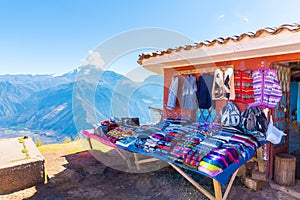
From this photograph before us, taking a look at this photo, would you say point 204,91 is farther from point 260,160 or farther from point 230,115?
point 260,160

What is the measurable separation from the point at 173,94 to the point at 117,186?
2.65 meters

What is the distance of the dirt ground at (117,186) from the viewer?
2932mm

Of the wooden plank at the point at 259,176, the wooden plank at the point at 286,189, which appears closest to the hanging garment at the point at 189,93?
the wooden plank at the point at 259,176

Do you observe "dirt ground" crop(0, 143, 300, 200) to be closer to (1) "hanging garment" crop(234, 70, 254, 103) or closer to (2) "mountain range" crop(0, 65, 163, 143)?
(1) "hanging garment" crop(234, 70, 254, 103)

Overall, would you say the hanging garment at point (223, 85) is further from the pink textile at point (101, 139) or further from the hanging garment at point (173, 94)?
the pink textile at point (101, 139)

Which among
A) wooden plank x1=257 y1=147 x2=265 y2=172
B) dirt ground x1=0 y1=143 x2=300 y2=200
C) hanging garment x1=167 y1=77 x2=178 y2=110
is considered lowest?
dirt ground x1=0 y1=143 x2=300 y2=200

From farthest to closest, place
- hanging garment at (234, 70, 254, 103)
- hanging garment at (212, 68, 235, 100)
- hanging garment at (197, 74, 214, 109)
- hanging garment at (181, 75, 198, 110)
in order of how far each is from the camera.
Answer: hanging garment at (181, 75, 198, 110)
hanging garment at (197, 74, 214, 109)
hanging garment at (212, 68, 235, 100)
hanging garment at (234, 70, 254, 103)

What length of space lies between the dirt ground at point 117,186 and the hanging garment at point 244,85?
60.1 inches

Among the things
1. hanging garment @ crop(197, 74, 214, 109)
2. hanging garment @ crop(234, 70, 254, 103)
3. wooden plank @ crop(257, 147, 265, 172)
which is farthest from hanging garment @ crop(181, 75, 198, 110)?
wooden plank @ crop(257, 147, 265, 172)

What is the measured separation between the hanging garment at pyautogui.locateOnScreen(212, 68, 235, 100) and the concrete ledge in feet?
→ 11.8

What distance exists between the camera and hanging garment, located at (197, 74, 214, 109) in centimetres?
414

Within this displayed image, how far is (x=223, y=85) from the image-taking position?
147 inches

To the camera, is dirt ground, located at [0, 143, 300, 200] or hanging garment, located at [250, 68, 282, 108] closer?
dirt ground, located at [0, 143, 300, 200]

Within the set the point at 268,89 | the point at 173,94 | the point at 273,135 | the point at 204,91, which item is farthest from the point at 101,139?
the point at 268,89
